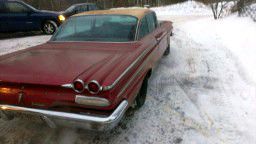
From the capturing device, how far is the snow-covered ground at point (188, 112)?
326cm

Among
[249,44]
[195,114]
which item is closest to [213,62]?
[249,44]

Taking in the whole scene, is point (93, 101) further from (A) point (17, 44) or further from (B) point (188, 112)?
(A) point (17, 44)

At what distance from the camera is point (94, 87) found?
2.52 m

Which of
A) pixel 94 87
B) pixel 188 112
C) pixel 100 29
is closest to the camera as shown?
pixel 94 87

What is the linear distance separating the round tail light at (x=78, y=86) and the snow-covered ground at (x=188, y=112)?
0.68 metres

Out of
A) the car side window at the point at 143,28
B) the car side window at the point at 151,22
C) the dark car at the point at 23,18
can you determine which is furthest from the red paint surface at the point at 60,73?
the dark car at the point at 23,18

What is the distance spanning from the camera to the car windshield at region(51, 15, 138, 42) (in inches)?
158

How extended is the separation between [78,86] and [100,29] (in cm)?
177

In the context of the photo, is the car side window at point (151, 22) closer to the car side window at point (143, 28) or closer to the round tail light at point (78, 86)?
the car side window at point (143, 28)

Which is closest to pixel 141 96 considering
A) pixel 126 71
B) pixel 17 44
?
pixel 126 71

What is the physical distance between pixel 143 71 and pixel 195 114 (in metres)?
0.99

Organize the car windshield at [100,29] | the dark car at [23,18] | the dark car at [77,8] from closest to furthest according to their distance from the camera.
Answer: the car windshield at [100,29] < the dark car at [23,18] < the dark car at [77,8]

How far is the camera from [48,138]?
3316 mm

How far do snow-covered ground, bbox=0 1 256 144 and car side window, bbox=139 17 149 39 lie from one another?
3.30ft
